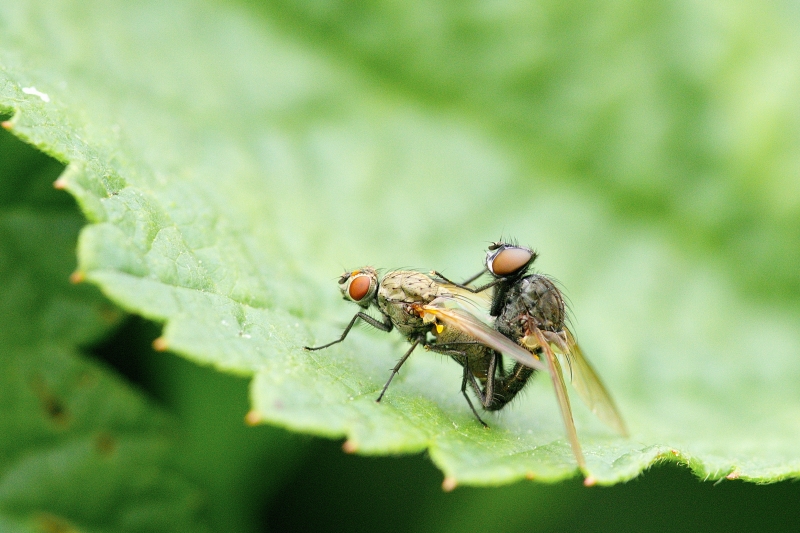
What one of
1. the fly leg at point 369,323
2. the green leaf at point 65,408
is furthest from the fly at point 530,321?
the green leaf at point 65,408

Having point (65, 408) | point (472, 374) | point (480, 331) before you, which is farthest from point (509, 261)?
point (65, 408)

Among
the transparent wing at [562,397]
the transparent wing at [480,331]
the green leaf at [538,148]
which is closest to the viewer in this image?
the transparent wing at [562,397]

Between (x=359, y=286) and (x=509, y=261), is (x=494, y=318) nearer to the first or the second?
(x=509, y=261)

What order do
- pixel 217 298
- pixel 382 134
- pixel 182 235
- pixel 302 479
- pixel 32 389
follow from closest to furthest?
pixel 217 298, pixel 182 235, pixel 32 389, pixel 302 479, pixel 382 134

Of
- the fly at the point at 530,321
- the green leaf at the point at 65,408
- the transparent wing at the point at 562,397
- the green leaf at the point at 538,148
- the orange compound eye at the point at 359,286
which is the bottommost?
the green leaf at the point at 65,408

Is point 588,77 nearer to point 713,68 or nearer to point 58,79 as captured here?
point 713,68

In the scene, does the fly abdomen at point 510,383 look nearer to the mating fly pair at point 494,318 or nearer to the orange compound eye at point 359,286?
the mating fly pair at point 494,318

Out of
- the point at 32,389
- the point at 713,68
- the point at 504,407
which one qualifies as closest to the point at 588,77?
the point at 713,68

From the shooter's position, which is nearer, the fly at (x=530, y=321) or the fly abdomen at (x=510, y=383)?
the fly at (x=530, y=321)
